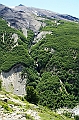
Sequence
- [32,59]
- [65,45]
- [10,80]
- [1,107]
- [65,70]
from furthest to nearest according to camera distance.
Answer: [65,45], [32,59], [65,70], [10,80], [1,107]

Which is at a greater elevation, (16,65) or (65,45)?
(65,45)

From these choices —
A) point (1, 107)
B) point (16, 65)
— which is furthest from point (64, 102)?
point (1, 107)

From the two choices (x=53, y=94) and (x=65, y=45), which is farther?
(x=65, y=45)

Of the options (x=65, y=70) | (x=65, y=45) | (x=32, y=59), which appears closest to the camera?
(x=65, y=70)

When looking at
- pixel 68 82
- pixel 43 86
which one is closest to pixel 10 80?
pixel 43 86

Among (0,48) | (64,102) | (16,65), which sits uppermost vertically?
(0,48)

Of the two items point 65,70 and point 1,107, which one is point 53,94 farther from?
point 1,107
